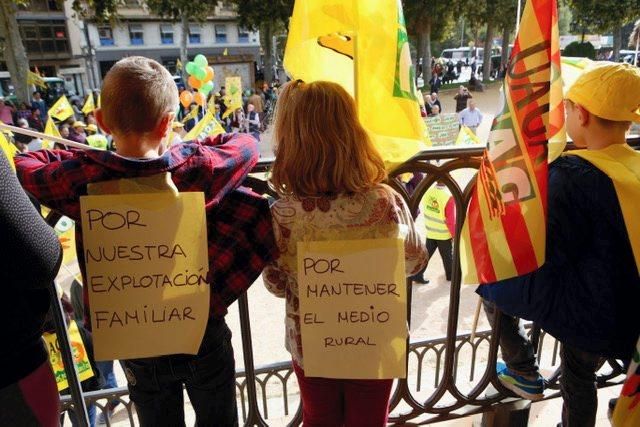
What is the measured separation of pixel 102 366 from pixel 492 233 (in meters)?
2.75

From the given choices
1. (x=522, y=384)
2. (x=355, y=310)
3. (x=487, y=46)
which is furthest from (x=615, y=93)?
(x=487, y=46)

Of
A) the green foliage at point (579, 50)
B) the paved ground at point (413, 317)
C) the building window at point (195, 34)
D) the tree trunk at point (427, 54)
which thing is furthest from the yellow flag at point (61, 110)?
the building window at point (195, 34)

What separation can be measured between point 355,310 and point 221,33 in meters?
44.2

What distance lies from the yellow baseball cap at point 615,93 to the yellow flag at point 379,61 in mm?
558

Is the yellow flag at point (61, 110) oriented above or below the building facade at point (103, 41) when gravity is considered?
A: below

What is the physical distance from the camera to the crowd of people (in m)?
1.26

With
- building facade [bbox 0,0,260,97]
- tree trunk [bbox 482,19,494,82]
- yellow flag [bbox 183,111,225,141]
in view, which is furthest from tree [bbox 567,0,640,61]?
yellow flag [bbox 183,111,225,141]

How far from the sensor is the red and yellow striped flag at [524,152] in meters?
1.41

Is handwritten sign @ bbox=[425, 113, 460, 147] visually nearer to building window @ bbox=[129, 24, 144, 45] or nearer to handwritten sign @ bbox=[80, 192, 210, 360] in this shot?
handwritten sign @ bbox=[80, 192, 210, 360]

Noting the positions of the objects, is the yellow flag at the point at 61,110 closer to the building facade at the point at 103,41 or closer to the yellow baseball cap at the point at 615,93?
the yellow baseball cap at the point at 615,93

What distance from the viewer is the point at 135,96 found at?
4.11 ft

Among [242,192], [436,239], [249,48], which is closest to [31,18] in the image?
[249,48]

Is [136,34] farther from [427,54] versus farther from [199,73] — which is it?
[199,73]

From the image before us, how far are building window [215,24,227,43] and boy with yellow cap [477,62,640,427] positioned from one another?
143 feet
